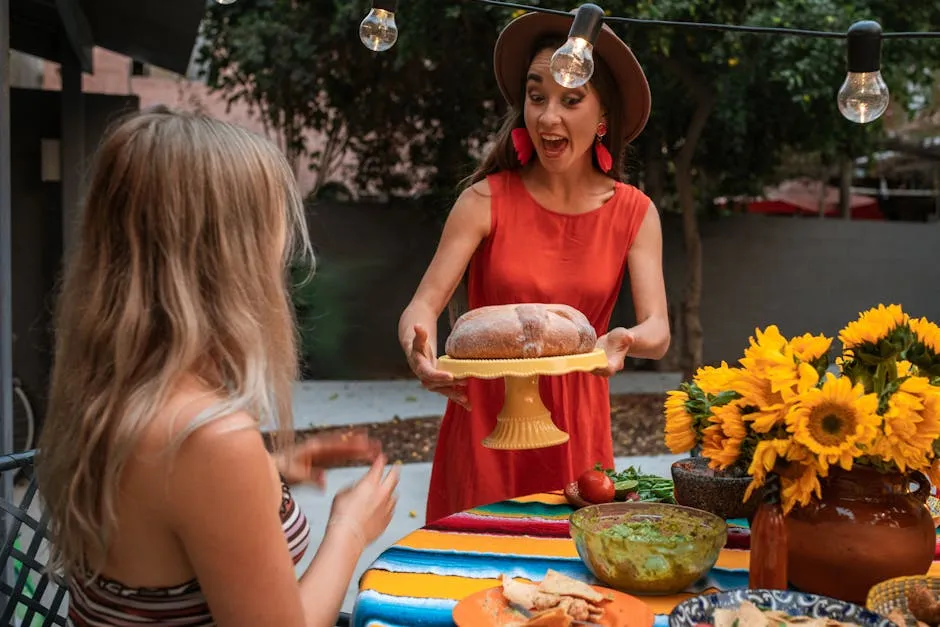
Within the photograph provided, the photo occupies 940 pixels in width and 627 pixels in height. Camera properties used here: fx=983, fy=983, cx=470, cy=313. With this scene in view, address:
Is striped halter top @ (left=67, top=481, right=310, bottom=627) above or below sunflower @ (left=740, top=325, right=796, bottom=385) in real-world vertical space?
below

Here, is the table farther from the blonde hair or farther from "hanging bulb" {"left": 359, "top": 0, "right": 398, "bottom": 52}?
"hanging bulb" {"left": 359, "top": 0, "right": 398, "bottom": 52}

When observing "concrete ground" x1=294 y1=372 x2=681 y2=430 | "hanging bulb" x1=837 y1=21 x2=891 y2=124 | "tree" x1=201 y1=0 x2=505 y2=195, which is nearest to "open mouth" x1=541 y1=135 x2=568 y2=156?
"hanging bulb" x1=837 y1=21 x2=891 y2=124

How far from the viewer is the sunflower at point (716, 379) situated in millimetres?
1625

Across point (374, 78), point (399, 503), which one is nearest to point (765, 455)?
point (399, 503)

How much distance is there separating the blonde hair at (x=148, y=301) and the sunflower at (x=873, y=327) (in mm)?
957

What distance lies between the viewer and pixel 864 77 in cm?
199

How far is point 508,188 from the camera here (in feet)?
8.87

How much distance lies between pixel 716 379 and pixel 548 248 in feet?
3.45

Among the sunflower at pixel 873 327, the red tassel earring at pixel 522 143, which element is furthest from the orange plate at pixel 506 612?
the red tassel earring at pixel 522 143

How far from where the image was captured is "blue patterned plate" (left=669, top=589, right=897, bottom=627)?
1402 millimetres

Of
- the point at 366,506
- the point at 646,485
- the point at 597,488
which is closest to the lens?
the point at 366,506

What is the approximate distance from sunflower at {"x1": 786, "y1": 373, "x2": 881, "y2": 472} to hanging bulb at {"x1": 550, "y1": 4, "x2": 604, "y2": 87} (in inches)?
32.4

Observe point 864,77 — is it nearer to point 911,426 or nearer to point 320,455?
point 911,426

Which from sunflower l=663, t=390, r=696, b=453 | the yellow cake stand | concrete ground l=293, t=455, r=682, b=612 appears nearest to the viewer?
sunflower l=663, t=390, r=696, b=453
